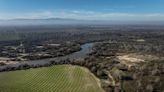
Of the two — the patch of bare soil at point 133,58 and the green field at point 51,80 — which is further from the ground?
the green field at point 51,80

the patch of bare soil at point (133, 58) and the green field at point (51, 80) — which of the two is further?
the patch of bare soil at point (133, 58)

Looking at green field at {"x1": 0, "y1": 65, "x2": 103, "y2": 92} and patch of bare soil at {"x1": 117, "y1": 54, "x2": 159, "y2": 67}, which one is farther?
patch of bare soil at {"x1": 117, "y1": 54, "x2": 159, "y2": 67}

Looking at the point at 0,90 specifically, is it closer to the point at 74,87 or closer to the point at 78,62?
the point at 74,87

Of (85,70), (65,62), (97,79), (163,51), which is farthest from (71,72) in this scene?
(163,51)

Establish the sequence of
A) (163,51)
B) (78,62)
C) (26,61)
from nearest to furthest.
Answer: (78,62), (26,61), (163,51)

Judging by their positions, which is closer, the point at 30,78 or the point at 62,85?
the point at 62,85

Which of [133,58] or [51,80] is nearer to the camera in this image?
[51,80]

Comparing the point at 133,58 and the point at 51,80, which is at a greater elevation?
the point at 51,80

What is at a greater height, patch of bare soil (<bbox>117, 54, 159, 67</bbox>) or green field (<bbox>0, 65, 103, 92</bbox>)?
green field (<bbox>0, 65, 103, 92</bbox>)
